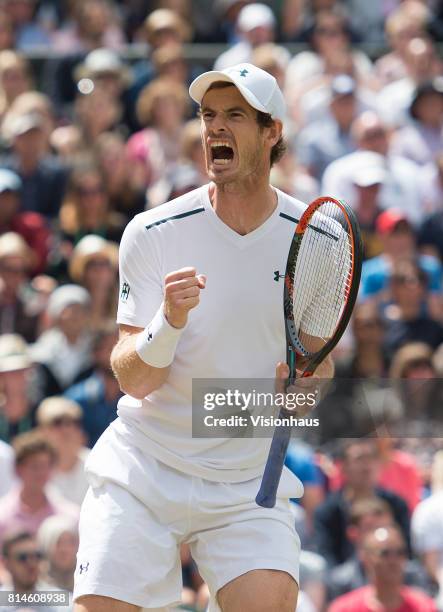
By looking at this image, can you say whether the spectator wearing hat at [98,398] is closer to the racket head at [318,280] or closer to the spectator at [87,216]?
the spectator at [87,216]

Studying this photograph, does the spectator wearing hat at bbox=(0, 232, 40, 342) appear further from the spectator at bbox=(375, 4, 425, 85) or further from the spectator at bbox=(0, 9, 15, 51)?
the spectator at bbox=(375, 4, 425, 85)

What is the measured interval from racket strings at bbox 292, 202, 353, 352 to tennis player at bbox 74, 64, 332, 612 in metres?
0.09

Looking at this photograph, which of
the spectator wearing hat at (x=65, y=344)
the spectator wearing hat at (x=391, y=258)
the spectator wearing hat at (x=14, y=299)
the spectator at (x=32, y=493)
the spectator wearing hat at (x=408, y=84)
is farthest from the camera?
the spectator wearing hat at (x=408, y=84)

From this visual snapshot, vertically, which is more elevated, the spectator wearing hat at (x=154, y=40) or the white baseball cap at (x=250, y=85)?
the spectator wearing hat at (x=154, y=40)

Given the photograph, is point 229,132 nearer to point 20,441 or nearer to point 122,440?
point 122,440

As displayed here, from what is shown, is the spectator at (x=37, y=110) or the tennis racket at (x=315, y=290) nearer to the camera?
the tennis racket at (x=315, y=290)

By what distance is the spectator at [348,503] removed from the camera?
8.15m

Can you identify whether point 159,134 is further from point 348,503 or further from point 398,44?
point 348,503

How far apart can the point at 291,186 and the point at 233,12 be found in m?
3.18

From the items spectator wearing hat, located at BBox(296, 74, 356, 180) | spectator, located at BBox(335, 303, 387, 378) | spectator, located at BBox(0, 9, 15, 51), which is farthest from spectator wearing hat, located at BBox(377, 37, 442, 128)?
spectator, located at BBox(0, 9, 15, 51)

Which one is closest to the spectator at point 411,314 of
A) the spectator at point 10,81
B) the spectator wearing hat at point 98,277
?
the spectator wearing hat at point 98,277

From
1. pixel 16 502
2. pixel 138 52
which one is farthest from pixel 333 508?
pixel 138 52

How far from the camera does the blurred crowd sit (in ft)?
26.1

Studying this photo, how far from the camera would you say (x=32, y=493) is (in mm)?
8023
